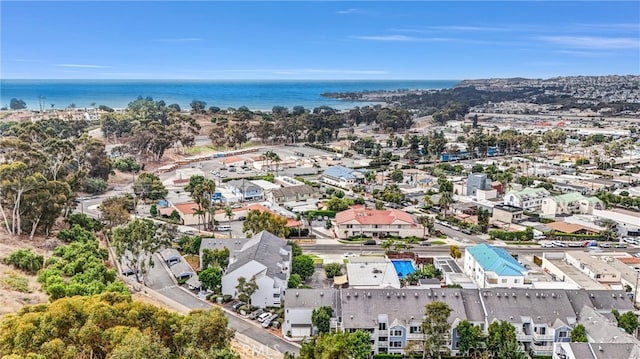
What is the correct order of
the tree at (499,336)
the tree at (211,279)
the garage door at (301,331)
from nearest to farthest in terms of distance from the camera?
1. the tree at (499,336)
2. the garage door at (301,331)
3. the tree at (211,279)

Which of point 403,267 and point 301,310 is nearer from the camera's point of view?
point 301,310

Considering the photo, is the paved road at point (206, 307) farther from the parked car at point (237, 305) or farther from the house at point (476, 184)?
the house at point (476, 184)

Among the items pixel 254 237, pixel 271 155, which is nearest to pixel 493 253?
pixel 254 237

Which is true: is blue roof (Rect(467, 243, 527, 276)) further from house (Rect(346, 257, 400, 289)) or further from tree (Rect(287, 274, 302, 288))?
tree (Rect(287, 274, 302, 288))

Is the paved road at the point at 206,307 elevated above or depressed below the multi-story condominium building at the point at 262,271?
below

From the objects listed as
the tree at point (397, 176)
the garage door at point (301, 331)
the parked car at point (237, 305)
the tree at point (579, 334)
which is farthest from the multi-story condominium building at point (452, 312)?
the tree at point (397, 176)

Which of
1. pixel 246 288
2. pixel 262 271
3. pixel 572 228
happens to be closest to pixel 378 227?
pixel 262 271

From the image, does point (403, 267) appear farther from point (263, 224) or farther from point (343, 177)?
point (343, 177)
